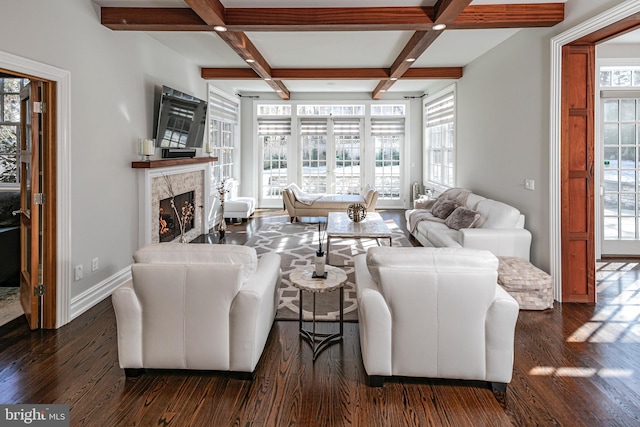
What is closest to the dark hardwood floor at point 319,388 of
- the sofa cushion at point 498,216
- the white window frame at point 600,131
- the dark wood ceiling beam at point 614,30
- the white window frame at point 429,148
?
Result: the sofa cushion at point 498,216

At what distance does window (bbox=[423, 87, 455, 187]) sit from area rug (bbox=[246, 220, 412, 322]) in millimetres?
1517

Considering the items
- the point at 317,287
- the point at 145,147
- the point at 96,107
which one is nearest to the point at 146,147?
the point at 145,147

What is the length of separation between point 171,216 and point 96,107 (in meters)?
2.32

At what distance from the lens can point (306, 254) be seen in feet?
18.9

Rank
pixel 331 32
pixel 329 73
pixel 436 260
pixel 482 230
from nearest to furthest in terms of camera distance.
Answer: pixel 436 260 < pixel 482 230 < pixel 331 32 < pixel 329 73

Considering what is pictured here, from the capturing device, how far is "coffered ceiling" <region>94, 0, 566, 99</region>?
12.8ft

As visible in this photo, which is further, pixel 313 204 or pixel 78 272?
pixel 313 204

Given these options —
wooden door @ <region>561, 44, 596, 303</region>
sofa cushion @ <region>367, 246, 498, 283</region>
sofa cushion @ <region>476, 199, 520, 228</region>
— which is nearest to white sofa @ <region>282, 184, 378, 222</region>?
sofa cushion @ <region>476, 199, 520, 228</region>

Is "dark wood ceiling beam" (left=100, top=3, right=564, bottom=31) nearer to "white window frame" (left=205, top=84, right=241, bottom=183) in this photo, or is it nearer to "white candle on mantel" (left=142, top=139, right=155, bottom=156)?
"white candle on mantel" (left=142, top=139, right=155, bottom=156)

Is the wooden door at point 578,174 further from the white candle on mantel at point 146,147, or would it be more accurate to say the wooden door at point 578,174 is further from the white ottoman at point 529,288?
the white candle on mantel at point 146,147

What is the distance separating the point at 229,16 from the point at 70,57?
1447mm

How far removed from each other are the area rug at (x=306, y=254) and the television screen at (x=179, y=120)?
185 centimetres

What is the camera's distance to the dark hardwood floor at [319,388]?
2189mm

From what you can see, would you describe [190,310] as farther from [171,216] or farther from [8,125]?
[8,125]
